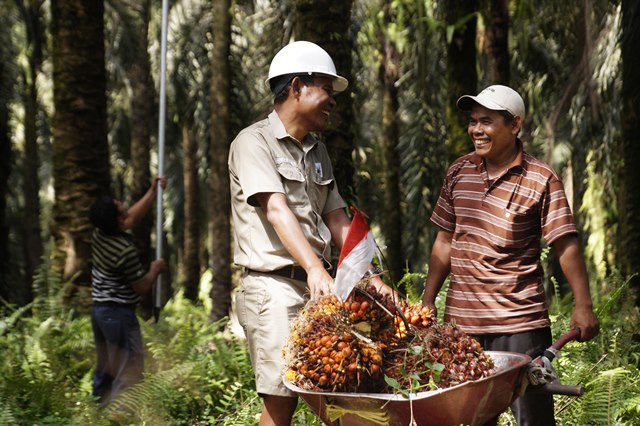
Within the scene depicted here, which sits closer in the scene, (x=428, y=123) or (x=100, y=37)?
(x=100, y=37)

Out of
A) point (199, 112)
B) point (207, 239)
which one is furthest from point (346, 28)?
point (207, 239)

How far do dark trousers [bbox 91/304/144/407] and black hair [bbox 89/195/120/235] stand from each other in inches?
27.6

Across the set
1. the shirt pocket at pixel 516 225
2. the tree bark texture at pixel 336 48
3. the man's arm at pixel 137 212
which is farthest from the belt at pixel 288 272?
the man's arm at pixel 137 212

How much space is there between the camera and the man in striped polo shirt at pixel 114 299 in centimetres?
832

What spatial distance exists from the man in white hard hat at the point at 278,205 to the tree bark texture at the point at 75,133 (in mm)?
6293

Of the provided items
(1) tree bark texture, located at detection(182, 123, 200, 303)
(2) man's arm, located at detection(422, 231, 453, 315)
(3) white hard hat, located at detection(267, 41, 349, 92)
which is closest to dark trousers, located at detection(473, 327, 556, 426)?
(2) man's arm, located at detection(422, 231, 453, 315)

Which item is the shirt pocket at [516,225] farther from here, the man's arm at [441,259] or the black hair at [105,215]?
the black hair at [105,215]

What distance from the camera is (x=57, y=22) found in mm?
11039

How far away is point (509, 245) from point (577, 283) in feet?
1.41

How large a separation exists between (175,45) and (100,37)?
14.7 m

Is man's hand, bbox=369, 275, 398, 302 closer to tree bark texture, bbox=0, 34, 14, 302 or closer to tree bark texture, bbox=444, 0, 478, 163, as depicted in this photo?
tree bark texture, bbox=444, 0, 478, 163

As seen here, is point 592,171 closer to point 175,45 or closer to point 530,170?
point 530,170

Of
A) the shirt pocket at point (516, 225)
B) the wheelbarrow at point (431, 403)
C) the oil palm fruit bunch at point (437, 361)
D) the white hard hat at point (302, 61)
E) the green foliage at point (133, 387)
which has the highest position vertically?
the white hard hat at point (302, 61)

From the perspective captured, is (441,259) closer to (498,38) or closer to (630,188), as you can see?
(630,188)
